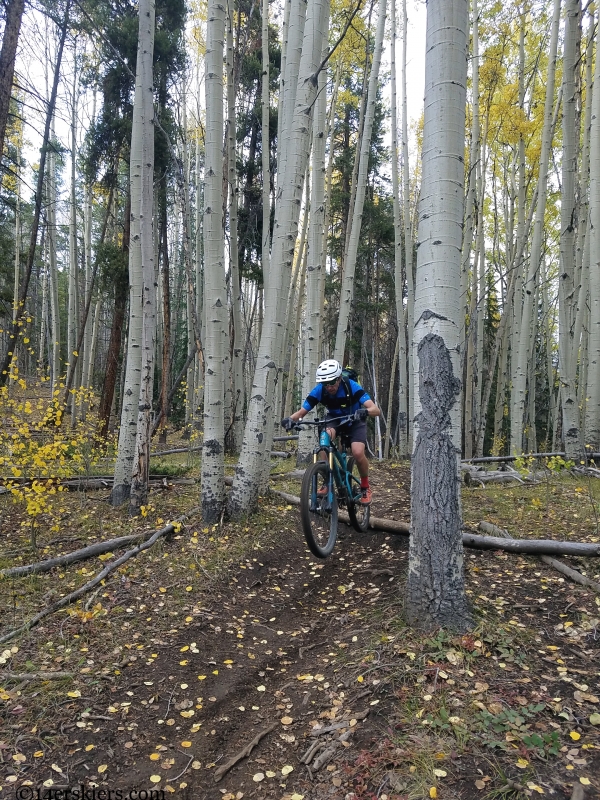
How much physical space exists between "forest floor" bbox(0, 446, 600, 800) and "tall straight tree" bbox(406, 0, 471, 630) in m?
0.42

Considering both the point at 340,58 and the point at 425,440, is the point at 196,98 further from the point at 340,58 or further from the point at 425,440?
the point at 425,440

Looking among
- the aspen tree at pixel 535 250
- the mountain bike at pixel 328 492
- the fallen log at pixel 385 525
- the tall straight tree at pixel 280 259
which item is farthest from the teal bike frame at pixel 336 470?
the aspen tree at pixel 535 250

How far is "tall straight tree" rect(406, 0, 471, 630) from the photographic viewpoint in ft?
10.1

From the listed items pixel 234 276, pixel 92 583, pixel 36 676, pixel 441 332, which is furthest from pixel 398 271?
pixel 36 676

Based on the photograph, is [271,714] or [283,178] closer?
[271,714]

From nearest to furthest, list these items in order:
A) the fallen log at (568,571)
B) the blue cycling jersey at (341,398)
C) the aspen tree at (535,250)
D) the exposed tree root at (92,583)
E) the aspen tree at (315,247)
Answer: the fallen log at (568,571), the exposed tree root at (92,583), the blue cycling jersey at (341,398), the aspen tree at (535,250), the aspen tree at (315,247)

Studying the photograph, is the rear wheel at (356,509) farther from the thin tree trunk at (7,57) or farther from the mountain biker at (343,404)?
the thin tree trunk at (7,57)

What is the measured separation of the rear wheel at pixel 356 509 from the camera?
203 inches

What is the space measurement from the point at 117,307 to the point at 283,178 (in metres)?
7.59

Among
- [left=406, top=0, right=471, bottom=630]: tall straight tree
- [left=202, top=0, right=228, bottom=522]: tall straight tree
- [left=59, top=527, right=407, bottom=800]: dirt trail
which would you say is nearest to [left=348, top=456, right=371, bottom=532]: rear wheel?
[left=59, top=527, right=407, bottom=800]: dirt trail

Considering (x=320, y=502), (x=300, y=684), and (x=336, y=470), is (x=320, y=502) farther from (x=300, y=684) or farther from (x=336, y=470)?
(x=300, y=684)

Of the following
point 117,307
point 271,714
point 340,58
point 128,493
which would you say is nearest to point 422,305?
point 271,714

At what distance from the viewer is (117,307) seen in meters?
11.7

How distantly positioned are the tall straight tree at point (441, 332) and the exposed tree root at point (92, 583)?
3004 millimetres
